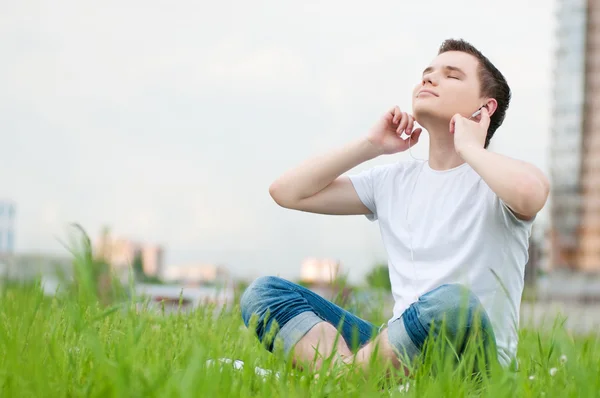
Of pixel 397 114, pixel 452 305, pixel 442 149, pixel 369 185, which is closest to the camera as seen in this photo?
pixel 452 305

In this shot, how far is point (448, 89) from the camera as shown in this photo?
2615 mm

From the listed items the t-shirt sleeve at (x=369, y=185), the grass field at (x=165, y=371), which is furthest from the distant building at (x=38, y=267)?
the t-shirt sleeve at (x=369, y=185)

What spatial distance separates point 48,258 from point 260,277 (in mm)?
1024

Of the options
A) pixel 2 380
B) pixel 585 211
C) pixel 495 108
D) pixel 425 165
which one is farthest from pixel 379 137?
pixel 585 211

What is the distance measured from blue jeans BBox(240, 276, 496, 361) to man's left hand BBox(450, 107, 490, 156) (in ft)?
1.53

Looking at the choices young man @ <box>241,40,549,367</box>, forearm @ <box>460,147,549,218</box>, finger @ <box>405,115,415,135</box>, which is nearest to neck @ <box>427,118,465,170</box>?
young man @ <box>241,40,549,367</box>

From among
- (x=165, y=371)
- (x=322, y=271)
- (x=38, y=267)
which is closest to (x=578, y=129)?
(x=322, y=271)

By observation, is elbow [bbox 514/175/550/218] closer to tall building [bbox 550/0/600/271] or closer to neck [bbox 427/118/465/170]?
neck [bbox 427/118/465/170]

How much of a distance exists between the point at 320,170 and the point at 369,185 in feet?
0.73

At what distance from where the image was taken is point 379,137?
9.14 feet

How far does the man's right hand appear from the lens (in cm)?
278

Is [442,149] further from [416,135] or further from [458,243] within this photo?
[458,243]

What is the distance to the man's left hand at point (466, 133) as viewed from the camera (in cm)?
239

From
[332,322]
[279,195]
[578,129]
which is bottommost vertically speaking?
[332,322]
